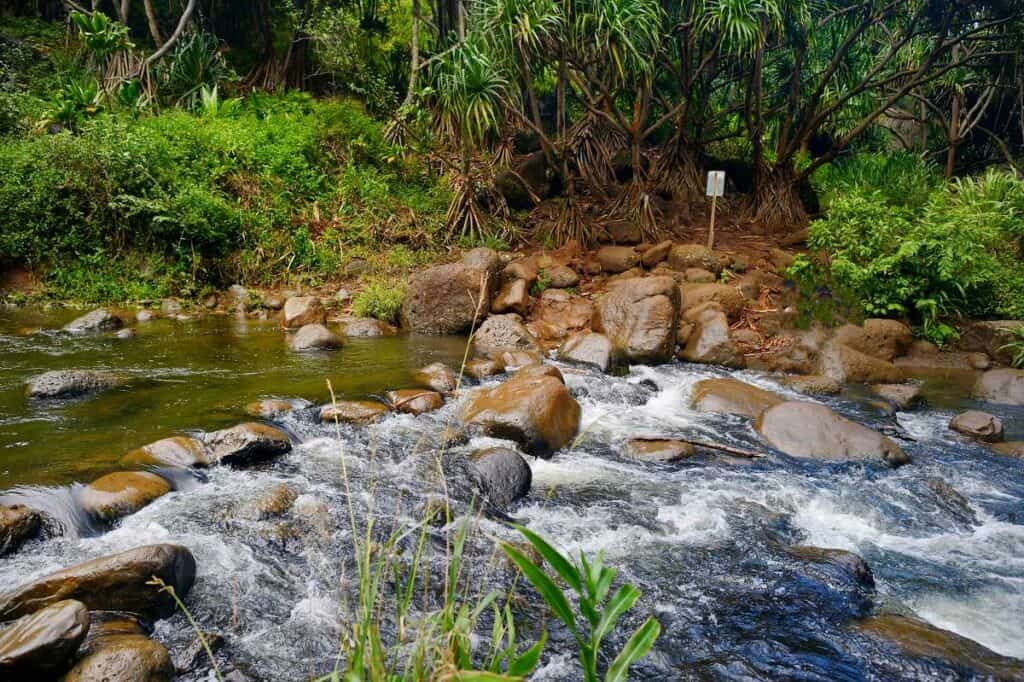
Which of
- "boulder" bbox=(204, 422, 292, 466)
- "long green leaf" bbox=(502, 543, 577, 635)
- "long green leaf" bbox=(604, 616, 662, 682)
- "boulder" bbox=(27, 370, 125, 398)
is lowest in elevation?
"boulder" bbox=(204, 422, 292, 466)

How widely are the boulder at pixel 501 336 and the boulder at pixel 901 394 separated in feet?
12.6

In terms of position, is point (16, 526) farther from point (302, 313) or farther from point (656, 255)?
point (656, 255)

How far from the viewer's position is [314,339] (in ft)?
27.1

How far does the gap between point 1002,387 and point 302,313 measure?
27.2 ft

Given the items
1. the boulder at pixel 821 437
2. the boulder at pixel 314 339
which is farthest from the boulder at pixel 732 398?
the boulder at pixel 314 339

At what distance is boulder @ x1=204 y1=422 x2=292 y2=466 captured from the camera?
4.99 meters

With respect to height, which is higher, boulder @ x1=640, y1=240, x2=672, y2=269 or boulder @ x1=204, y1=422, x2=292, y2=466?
boulder @ x1=640, y1=240, x2=672, y2=269

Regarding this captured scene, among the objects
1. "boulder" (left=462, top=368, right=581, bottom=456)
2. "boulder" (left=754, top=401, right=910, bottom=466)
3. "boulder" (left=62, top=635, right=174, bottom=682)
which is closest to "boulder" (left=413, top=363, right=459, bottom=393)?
"boulder" (left=462, top=368, right=581, bottom=456)

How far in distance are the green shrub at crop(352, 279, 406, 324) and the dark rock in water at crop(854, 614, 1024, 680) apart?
738cm

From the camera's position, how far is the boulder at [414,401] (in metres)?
6.26

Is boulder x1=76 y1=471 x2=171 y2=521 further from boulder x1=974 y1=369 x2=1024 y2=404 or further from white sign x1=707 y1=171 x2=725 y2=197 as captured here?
white sign x1=707 y1=171 x2=725 y2=197

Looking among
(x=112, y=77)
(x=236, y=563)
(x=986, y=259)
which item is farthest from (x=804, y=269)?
(x=112, y=77)

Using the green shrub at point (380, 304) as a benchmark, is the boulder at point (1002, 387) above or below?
below

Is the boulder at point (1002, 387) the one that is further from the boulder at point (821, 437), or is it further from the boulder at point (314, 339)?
the boulder at point (314, 339)
